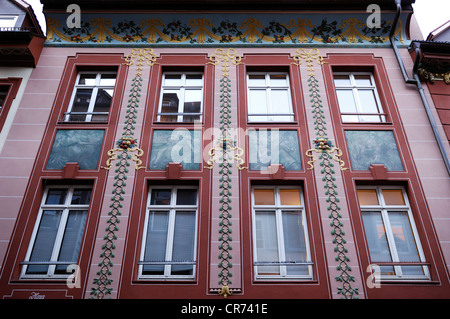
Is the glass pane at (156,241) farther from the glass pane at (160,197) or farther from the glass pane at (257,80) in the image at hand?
the glass pane at (257,80)

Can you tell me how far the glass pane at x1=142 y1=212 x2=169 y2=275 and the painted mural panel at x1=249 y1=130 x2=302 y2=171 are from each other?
2.23 m

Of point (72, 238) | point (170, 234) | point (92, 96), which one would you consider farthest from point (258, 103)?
point (72, 238)

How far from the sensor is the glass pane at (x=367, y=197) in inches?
311

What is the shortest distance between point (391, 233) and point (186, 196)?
4274mm

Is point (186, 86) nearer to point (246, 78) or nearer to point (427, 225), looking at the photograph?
point (246, 78)

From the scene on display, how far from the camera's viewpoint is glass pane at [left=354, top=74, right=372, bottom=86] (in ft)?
32.7

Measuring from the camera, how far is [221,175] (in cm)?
796

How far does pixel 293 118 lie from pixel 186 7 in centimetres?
453

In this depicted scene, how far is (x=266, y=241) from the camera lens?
7438 mm

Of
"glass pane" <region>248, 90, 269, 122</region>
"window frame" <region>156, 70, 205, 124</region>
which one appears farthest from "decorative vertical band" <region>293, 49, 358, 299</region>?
"window frame" <region>156, 70, 205, 124</region>

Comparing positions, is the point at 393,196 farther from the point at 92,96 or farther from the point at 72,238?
the point at 92,96

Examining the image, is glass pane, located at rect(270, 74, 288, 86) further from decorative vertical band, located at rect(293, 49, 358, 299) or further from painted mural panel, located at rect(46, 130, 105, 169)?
painted mural panel, located at rect(46, 130, 105, 169)
